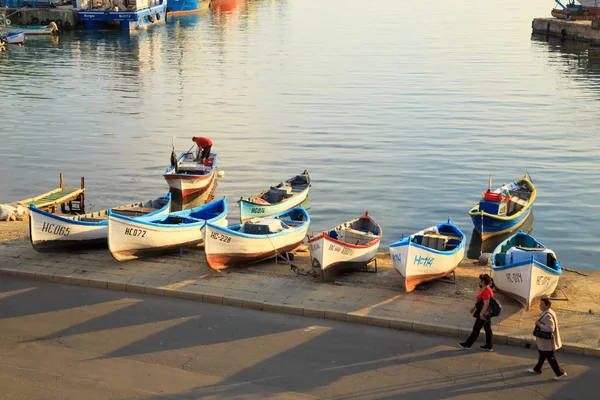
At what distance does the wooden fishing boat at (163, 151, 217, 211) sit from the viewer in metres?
33.4

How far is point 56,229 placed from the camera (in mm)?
21500

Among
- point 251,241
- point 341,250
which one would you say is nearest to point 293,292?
point 341,250

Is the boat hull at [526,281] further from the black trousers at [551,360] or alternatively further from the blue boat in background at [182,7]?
the blue boat in background at [182,7]

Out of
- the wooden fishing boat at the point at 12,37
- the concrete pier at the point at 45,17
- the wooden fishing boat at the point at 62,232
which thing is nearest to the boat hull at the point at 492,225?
the wooden fishing boat at the point at 62,232

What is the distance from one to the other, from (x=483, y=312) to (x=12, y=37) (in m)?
79.6

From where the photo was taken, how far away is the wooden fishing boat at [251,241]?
20.6 meters

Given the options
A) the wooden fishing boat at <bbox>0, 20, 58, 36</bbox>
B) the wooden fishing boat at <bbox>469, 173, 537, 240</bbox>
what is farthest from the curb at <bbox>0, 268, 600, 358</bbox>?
the wooden fishing boat at <bbox>0, 20, 58, 36</bbox>

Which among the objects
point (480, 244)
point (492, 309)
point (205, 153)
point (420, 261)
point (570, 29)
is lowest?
point (480, 244)

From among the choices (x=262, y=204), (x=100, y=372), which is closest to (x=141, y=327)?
(x=100, y=372)

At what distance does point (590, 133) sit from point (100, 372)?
39.5 metres

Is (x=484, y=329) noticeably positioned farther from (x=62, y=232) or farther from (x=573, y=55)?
(x=573, y=55)

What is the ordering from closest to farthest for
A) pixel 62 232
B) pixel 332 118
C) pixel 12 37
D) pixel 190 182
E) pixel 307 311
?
pixel 307 311 → pixel 62 232 → pixel 190 182 → pixel 332 118 → pixel 12 37

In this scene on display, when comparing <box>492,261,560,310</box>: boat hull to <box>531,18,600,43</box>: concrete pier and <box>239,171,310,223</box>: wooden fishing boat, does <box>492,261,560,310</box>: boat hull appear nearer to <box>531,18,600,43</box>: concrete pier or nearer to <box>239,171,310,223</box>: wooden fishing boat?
<box>239,171,310,223</box>: wooden fishing boat

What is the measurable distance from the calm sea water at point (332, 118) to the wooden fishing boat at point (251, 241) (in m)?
8.35
